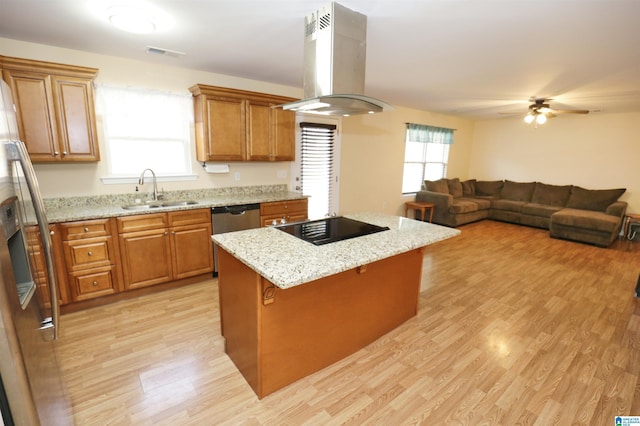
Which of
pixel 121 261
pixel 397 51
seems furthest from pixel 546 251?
pixel 121 261

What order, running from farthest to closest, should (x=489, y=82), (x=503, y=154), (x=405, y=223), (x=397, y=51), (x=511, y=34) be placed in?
(x=503, y=154) → (x=489, y=82) → (x=397, y=51) → (x=405, y=223) → (x=511, y=34)

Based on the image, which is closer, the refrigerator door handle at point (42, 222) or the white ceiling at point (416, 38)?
the refrigerator door handle at point (42, 222)

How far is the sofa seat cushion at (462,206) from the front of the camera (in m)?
5.87

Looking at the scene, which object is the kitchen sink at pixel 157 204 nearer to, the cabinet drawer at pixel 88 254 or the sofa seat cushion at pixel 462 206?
the cabinet drawer at pixel 88 254

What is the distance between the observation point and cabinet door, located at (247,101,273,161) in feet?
11.8

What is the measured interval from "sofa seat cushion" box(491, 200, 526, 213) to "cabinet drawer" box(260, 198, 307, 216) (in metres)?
4.81

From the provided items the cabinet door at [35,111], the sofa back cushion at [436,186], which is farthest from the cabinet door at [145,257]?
the sofa back cushion at [436,186]

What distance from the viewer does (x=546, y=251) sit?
466cm

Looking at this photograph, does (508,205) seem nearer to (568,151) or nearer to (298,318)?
(568,151)

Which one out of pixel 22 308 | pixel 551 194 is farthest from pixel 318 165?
pixel 551 194

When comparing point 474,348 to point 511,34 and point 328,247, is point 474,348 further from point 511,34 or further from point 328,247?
point 511,34

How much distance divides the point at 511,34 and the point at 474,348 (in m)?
2.41

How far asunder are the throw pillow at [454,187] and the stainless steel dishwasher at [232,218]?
4.90 metres

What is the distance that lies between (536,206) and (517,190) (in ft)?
2.52
